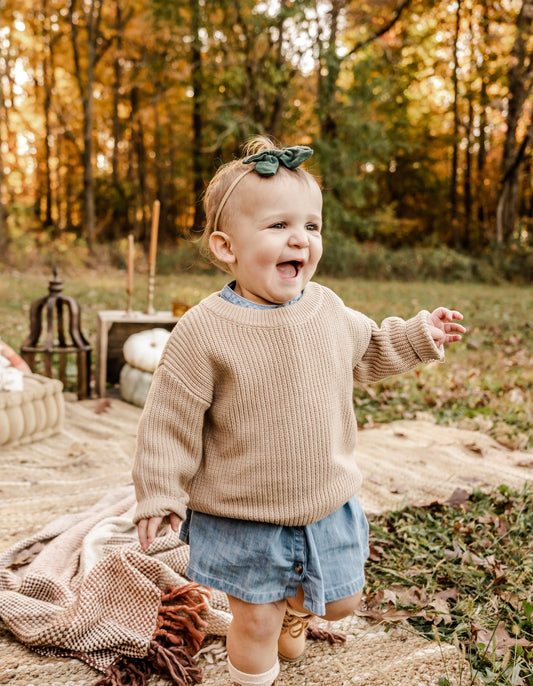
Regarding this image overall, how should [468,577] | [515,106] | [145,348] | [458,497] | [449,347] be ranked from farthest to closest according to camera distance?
[515,106]
[449,347]
[145,348]
[458,497]
[468,577]

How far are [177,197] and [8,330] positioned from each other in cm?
1686

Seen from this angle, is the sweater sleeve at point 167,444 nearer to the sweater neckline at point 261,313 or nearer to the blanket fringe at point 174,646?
the sweater neckline at point 261,313

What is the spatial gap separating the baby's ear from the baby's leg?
943 millimetres

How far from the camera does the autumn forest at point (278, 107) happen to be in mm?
14367

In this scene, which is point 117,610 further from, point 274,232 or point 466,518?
point 466,518

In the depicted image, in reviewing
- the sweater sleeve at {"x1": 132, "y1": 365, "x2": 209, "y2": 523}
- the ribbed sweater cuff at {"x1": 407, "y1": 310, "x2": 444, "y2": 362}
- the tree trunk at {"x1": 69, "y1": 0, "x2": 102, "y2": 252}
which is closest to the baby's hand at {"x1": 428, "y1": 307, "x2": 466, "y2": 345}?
the ribbed sweater cuff at {"x1": 407, "y1": 310, "x2": 444, "y2": 362}

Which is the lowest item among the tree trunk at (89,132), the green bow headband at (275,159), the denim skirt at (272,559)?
the denim skirt at (272,559)

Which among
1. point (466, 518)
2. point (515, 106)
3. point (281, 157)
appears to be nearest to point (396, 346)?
point (281, 157)

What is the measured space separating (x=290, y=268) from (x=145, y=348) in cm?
350

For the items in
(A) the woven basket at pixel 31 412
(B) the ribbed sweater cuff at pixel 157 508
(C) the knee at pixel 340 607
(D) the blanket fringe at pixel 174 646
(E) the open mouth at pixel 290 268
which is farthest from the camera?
(A) the woven basket at pixel 31 412

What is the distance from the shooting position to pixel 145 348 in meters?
5.03

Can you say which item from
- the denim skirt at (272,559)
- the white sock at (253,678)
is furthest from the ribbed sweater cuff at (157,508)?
the white sock at (253,678)

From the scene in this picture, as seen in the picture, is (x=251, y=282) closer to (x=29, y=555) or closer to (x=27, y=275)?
(x=29, y=555)

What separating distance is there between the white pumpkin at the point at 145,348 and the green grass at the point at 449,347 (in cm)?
168
